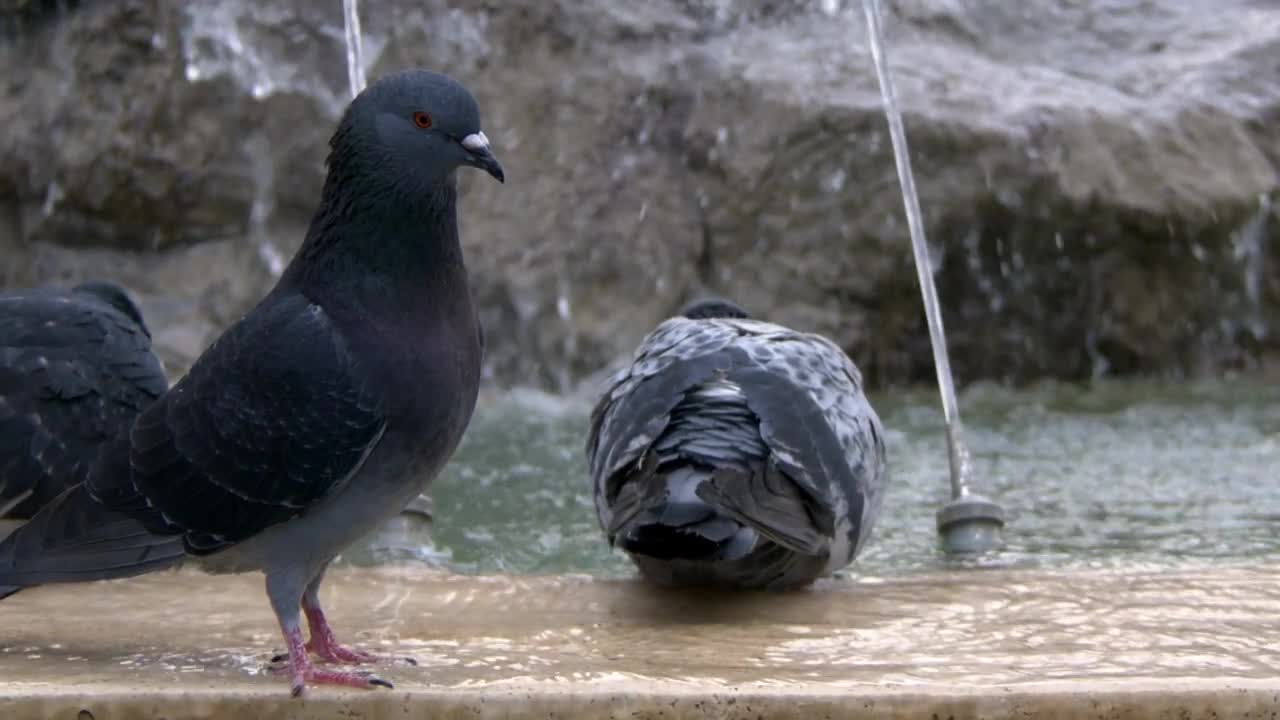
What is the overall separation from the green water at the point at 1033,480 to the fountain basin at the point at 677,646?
53 cm

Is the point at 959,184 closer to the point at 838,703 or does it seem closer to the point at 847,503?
the point at 847,503

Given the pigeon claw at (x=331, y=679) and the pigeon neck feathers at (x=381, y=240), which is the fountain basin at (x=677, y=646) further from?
the pigeon neck feathers at (x=381, y=240)

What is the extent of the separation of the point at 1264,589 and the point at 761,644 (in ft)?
3.79

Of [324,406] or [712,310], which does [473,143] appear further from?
[712,310]

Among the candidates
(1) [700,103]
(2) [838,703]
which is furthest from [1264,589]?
(1) [700,103]

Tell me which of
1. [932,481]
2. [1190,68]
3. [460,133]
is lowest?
[932,481]

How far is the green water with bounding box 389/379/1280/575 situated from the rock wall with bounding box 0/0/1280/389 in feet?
1.54

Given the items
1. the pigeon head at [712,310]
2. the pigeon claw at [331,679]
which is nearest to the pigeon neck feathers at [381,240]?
the pigeon claw at [331,679]

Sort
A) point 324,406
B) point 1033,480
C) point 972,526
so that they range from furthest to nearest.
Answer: point 1033,480, point 972,526, point 324,406

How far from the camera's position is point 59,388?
3.63 m

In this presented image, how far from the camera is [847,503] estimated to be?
358cm

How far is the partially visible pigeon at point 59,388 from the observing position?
3580 millimetres

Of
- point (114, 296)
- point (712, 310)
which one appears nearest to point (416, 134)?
point (712, 310)

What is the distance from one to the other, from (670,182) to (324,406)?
236 inches
